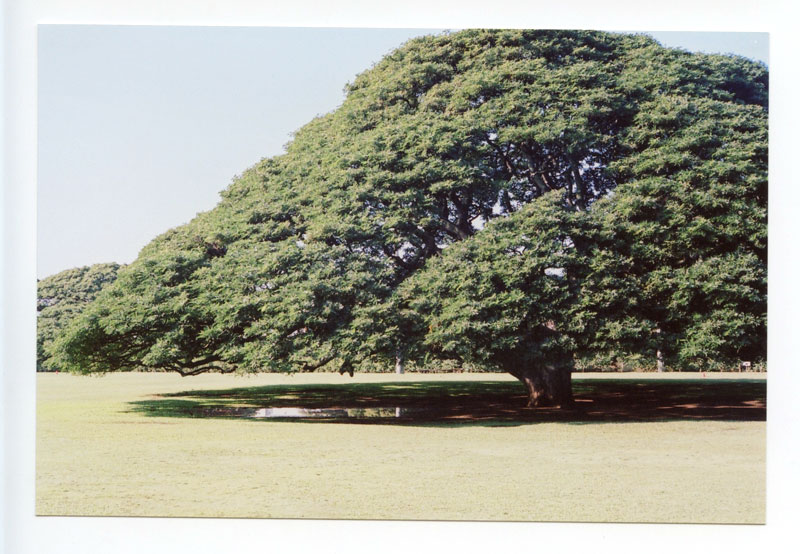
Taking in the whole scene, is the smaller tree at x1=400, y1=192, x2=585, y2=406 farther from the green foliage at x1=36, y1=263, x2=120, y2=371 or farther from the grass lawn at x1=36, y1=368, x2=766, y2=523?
the green foliage at x1=36, y1=263, x2=120, y2=371

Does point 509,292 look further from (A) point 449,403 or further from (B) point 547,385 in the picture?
(A) point 449,403

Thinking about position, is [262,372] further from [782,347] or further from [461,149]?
[782,347]

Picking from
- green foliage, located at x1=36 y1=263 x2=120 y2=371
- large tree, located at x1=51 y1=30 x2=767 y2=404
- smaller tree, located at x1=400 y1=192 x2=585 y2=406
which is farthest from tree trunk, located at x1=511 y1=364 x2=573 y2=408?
green foliage, located at x1=36 y1=263 x2=120 y2=371

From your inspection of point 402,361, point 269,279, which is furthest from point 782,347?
point 269,279

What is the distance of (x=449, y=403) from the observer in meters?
7.08

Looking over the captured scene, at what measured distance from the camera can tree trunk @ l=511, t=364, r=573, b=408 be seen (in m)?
7.00

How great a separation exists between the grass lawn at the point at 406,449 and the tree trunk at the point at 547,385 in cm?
9

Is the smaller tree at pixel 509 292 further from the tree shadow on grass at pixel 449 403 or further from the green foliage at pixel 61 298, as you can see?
the green foliage at pixel 61 298

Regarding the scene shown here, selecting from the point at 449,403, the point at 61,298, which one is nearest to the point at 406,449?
the point at 449,403

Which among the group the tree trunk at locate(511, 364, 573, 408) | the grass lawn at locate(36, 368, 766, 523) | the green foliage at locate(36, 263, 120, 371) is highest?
the green foliage at locate(36, 263, 120, 371)

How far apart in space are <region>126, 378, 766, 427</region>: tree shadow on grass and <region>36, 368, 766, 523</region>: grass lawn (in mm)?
13

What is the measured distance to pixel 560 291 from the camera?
Result: 6645 millimetres

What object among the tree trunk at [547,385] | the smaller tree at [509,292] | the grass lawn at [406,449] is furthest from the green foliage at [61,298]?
the tree trunk at [547,385]

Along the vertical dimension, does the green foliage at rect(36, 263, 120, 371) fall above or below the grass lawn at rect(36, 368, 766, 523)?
above
